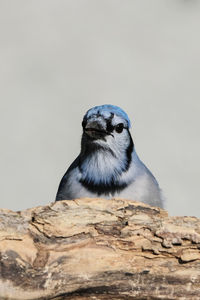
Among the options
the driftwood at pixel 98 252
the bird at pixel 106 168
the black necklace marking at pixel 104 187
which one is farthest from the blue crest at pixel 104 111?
the driftwood at pixel 98 252

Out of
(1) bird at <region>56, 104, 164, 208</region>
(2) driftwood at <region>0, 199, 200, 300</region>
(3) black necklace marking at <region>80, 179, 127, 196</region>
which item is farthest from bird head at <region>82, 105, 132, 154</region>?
(2) driftwood at <region>0, 199, 200, 300</region>

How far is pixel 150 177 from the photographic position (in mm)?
2969

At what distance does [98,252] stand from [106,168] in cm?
76

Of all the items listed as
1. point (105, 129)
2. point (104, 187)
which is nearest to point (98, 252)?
point (104, 187)

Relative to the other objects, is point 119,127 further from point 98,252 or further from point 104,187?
point 98,252

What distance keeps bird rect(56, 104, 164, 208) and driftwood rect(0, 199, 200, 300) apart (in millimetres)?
508

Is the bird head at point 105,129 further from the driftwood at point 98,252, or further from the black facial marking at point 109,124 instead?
the driftwood at point 98,252

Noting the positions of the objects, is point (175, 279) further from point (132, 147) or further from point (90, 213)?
point (132, 147)

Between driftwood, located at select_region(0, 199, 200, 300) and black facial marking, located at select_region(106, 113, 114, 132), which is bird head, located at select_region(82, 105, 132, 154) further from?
driftwood, located at select_region(0, 199, 200, 300)

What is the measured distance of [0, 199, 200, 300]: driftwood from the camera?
6.70 ft

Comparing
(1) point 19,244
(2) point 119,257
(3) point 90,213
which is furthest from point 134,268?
(1) point 19,244

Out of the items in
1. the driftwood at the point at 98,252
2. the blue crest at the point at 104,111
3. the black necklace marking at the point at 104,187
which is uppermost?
the blue crest at the point at 104,111

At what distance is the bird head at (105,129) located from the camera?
108 inches

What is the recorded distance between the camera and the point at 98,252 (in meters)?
2.13
